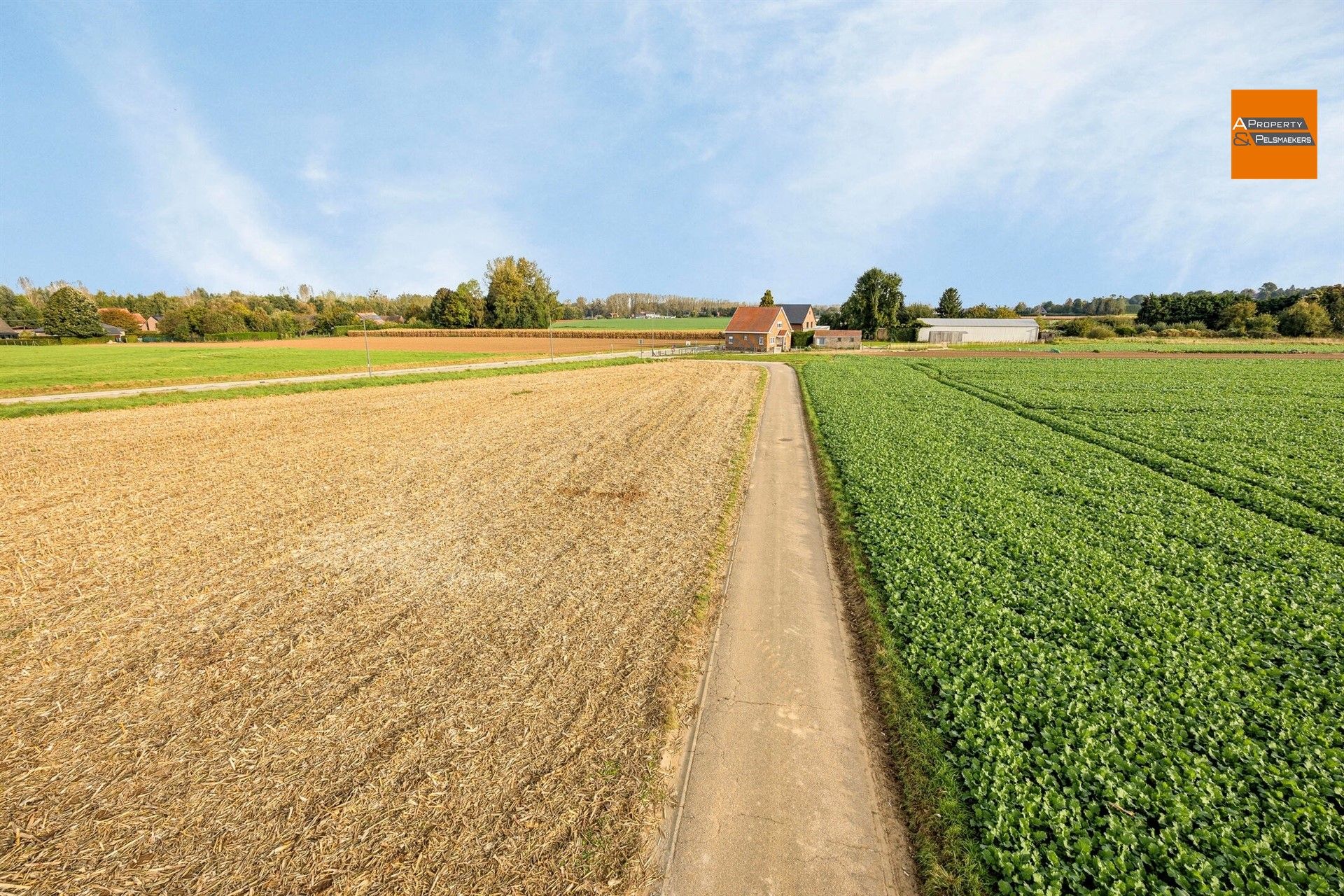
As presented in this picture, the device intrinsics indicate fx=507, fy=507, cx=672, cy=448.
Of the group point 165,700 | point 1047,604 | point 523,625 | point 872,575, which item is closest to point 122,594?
point 165,700

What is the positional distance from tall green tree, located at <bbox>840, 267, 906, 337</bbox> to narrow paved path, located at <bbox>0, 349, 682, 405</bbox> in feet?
199

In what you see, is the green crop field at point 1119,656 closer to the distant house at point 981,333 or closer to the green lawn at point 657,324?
the distant house at point 981,333

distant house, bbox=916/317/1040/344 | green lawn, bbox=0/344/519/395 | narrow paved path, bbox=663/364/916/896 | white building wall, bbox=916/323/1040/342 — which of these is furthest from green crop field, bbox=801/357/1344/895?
white building wall, bbox=916/323/1040/342

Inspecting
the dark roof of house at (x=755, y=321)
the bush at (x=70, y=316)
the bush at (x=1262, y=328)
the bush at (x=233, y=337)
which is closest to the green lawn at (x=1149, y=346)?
the bush at (x=1262, y=328)

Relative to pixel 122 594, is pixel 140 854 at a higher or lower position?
lower

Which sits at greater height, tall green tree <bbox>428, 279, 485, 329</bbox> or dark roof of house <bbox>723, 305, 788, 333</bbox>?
tall green tree <bbox>428, 279, 485, 329</bbox>

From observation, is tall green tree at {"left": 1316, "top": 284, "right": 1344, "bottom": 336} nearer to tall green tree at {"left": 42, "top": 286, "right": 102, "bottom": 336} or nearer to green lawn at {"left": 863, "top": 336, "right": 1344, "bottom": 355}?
green lawn at {"left": 863, "top": 336, "right": 1344, "bottom": 355}

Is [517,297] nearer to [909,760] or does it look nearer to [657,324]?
[657,324]

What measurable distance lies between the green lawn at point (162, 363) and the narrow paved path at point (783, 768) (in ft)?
149

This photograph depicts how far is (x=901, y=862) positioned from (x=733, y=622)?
3.89m

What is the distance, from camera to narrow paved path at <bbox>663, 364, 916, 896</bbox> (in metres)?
4.46

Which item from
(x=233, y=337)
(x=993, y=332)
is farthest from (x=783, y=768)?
(x=233, y=337)

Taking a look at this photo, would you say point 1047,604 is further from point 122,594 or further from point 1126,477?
point 122,594

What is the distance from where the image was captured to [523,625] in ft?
25.9
